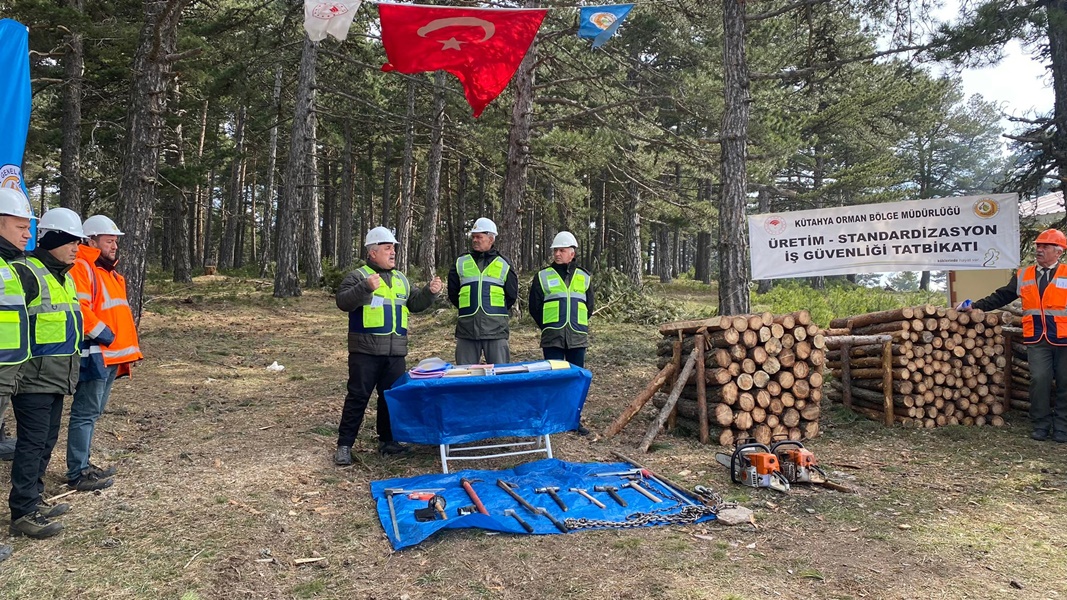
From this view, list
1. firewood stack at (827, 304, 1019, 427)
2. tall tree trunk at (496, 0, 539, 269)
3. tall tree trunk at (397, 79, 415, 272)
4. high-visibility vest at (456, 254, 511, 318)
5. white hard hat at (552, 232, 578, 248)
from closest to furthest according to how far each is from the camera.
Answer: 1. high-visibility vest at (456, 254, 511, 318)
2. white hard hat at (552, 232, 578, 248)
3. firewood stack at (827, 304, 1019, 427)
4. tall tree trunk at (496, 0, 539, 269)
5. tall tree trunk at (397, 79, 415, 272)

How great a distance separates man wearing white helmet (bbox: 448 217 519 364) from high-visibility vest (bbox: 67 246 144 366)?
8.93 feet

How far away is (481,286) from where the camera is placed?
6469mm

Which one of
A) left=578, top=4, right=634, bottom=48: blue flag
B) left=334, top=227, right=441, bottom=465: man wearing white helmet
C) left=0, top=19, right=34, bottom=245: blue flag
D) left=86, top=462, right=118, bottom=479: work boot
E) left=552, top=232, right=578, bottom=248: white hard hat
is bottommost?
left=86, top=462, right=118, bottom=479: work boot

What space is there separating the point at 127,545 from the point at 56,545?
0.40m

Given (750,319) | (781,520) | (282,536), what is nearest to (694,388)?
(750,319)

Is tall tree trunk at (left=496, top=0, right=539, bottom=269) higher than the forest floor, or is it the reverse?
tall tree trunk at (left=496, top=0, right=539, bottom=269)

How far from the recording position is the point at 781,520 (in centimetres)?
451

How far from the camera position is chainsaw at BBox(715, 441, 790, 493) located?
16.7 feet

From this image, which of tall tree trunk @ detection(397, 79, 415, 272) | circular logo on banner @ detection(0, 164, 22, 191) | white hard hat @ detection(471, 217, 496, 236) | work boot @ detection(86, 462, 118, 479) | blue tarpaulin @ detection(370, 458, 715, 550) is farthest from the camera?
tall tree trunk @ detection(397, 79, 415, 272)

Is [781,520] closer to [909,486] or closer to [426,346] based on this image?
[909,486]

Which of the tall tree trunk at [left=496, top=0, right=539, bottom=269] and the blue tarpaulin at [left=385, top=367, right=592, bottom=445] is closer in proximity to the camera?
the blue tarpaulin at [left=385, top=367, right=592, bottom=445]

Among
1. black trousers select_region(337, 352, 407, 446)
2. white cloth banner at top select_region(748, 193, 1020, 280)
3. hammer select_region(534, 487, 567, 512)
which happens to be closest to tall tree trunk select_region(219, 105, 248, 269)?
black trousers select_region(337, 352, 407, 446)

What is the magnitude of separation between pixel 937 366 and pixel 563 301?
13.4 ft

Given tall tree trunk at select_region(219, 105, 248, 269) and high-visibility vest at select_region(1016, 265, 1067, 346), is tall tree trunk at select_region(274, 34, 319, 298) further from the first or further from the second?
high-visibility vest at select_region(1016, 265, 1067, 346)
